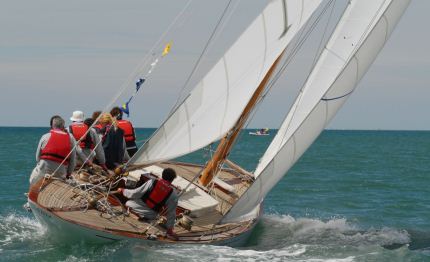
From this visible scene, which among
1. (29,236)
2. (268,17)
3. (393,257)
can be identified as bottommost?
(29,236)

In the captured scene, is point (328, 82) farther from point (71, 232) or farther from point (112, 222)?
point (71, 232)

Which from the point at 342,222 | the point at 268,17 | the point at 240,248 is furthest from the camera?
the point at 342,222

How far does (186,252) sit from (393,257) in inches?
162

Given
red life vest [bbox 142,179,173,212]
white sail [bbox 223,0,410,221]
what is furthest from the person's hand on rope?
white sail [bbox 223,0,410,221]

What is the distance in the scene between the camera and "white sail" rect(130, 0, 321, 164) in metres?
12.8

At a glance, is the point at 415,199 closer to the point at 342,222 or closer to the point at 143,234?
the point at 342,222

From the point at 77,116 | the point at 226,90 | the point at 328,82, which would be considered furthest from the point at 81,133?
the point at 328,82

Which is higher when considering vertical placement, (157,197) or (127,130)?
(127,130)

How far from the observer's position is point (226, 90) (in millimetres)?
13062

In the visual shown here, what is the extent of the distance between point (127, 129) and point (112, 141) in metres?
0.89

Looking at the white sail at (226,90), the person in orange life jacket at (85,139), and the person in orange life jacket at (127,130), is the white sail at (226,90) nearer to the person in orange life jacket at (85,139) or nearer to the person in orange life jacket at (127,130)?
the person in orange life jacket at (85,139)

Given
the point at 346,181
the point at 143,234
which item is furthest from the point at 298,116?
the point at 346,181

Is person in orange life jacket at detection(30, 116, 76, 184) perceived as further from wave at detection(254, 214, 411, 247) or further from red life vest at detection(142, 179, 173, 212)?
wave at detection(254, 214, 411, 247)

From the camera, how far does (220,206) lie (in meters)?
15.3
